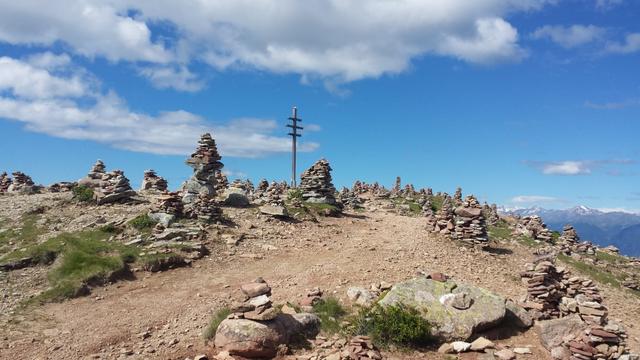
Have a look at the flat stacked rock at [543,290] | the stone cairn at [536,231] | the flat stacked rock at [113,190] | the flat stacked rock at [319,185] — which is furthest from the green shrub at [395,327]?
the stone cairn at [536,231]

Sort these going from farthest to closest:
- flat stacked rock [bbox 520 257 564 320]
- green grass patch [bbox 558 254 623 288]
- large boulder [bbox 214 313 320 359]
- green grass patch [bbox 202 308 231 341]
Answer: green grass patch [bbox 558 254 623 288], flat stacked rock [bbox 520 257 564 320], green grass patch [bbox 202 308 231 341], large boulder [bbox 214 313 320 359]

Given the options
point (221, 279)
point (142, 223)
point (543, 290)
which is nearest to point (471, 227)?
point (543, 290)

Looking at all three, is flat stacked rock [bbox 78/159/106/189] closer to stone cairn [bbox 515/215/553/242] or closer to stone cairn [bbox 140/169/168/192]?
stone cairn [bbox 140/169/168/192]

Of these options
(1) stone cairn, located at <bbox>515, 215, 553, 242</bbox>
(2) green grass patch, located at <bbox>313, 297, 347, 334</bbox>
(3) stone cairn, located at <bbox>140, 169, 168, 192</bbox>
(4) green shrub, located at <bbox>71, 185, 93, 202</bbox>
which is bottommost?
(2) green grass patch, located at <bbox>313, 297, 347, 334</bbox>

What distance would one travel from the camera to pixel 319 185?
39438 mm

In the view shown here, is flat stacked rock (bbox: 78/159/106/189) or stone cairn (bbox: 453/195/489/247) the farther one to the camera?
flat stacked rock (bbox: 78/159/106/189)

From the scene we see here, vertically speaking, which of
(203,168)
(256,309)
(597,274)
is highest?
(203,168)

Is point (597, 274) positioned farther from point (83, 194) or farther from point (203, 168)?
point (83, 194)

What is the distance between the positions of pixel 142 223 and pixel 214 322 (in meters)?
13.1

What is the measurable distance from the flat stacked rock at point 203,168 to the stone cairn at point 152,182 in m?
11.1

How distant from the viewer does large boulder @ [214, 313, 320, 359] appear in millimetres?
14531

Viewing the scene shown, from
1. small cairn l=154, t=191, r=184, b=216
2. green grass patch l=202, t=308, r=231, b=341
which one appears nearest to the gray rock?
green grass patch l=202, t=308, r=231, b=341

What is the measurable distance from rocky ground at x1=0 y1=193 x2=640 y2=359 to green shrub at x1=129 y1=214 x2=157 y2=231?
1.52 m

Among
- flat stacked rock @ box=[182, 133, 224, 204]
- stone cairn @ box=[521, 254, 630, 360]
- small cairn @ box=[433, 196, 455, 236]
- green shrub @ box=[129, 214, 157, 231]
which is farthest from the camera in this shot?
flat stacked rock @ box=[182, 133, 224, 204]
